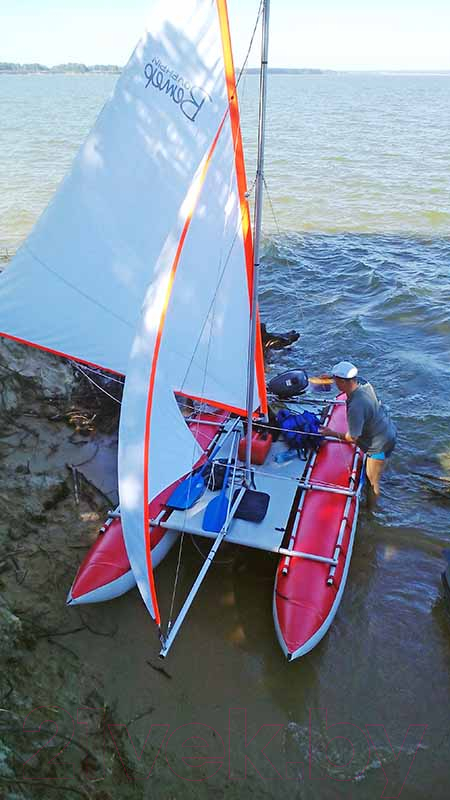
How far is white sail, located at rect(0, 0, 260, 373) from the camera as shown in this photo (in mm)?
4730

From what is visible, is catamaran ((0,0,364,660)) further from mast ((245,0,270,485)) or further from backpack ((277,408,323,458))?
backpack ((277,408,323,458))

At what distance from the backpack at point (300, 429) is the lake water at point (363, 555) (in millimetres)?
1082

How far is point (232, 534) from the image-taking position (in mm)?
5461

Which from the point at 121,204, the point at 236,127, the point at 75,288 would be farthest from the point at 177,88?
the point at 75,288

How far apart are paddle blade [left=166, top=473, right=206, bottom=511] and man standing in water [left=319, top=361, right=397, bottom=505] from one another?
1653mm

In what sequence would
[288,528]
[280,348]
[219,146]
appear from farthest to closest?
[280,348] → [288,528] → [219,146]

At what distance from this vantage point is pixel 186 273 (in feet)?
15.6

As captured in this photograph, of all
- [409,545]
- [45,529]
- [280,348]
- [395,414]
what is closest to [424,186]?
[280,348]

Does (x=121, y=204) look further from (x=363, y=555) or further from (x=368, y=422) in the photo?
(x=363, y=555)

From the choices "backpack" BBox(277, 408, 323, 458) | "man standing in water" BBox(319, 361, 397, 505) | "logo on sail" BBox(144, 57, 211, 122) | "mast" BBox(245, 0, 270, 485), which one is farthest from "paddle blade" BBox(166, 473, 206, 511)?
"logo on sail" BBox(144, 57, 211, 122)

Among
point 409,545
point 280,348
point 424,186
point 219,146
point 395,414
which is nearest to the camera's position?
point 219,146

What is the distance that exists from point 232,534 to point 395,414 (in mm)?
4618

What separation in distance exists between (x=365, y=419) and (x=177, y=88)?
3.66 meters

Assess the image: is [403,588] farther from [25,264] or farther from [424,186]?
[424,186]
